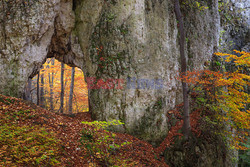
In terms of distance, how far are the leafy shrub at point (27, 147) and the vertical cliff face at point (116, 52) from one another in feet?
12.0

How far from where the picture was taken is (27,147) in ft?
14.3

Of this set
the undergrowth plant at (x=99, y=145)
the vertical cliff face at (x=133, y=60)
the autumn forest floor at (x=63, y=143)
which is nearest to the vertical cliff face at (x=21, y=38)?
the autumn forest floor at (x=63, y=143)

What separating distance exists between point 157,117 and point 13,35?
828 centimetres

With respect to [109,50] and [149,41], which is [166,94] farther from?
[109,50]

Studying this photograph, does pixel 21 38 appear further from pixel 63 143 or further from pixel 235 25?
pixel 235 25

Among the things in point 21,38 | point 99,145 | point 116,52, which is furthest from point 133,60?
point 21,38

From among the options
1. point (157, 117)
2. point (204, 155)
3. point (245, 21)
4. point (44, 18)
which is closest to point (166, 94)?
point (157, 117)

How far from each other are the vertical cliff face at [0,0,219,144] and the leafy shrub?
12.0ft

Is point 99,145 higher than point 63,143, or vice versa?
point 63,143

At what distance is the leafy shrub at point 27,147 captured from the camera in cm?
386

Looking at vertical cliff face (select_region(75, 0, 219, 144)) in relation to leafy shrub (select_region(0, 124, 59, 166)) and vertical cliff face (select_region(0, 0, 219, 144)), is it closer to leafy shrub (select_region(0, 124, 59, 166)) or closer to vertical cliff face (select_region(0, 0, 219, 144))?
vertical cliff face (select_region(0, 0, 219, 144))

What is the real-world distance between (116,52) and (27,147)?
5.69 metres

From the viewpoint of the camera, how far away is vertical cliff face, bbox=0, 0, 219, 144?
311 inches

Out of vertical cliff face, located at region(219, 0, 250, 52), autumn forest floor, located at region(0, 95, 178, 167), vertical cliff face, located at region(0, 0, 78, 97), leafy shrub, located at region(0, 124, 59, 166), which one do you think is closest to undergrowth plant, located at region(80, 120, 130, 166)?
autumn forest floor, located at region(0, 95, 178, 167)
